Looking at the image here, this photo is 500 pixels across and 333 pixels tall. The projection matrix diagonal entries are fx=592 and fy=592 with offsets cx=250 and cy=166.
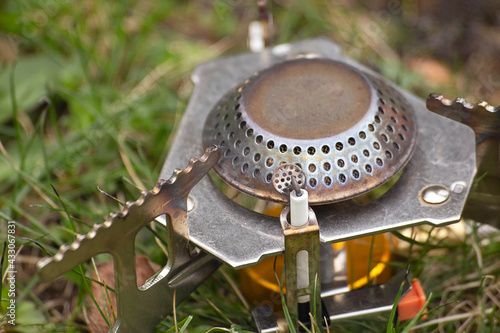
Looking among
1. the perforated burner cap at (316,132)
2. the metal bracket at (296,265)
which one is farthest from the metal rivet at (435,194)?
the metal bracket at (296,265)

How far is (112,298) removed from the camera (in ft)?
6.34

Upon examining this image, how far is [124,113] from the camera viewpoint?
8.25 ft

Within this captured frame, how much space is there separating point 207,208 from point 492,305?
40.2 inches

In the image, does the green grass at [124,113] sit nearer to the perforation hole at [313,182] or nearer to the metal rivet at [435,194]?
the metal rivet at [435,194]

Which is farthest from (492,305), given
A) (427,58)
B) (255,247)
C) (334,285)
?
(427,58)

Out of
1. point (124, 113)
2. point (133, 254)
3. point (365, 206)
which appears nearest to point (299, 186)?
point (365, 206)

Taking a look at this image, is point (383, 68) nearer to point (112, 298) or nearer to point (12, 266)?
point (112, 298)

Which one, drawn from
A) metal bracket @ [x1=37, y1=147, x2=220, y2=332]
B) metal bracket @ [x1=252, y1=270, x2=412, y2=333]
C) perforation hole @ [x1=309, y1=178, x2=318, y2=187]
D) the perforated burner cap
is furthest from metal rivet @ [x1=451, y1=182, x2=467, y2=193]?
metal bracket @ [x1=37, y1=147, x2=220, y2=332]

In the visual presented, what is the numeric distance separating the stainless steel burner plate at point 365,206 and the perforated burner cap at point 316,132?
0.22 feet

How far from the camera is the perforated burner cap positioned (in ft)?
5.22

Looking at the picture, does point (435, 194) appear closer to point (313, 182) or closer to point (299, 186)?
point (313, 182)

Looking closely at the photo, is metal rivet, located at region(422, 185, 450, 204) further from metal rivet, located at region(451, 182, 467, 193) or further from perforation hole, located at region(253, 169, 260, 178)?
perforation hole, located at region(253, 169, 260, 178)

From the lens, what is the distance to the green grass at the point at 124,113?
1961 mm

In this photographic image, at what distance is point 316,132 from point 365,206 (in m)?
0.25
